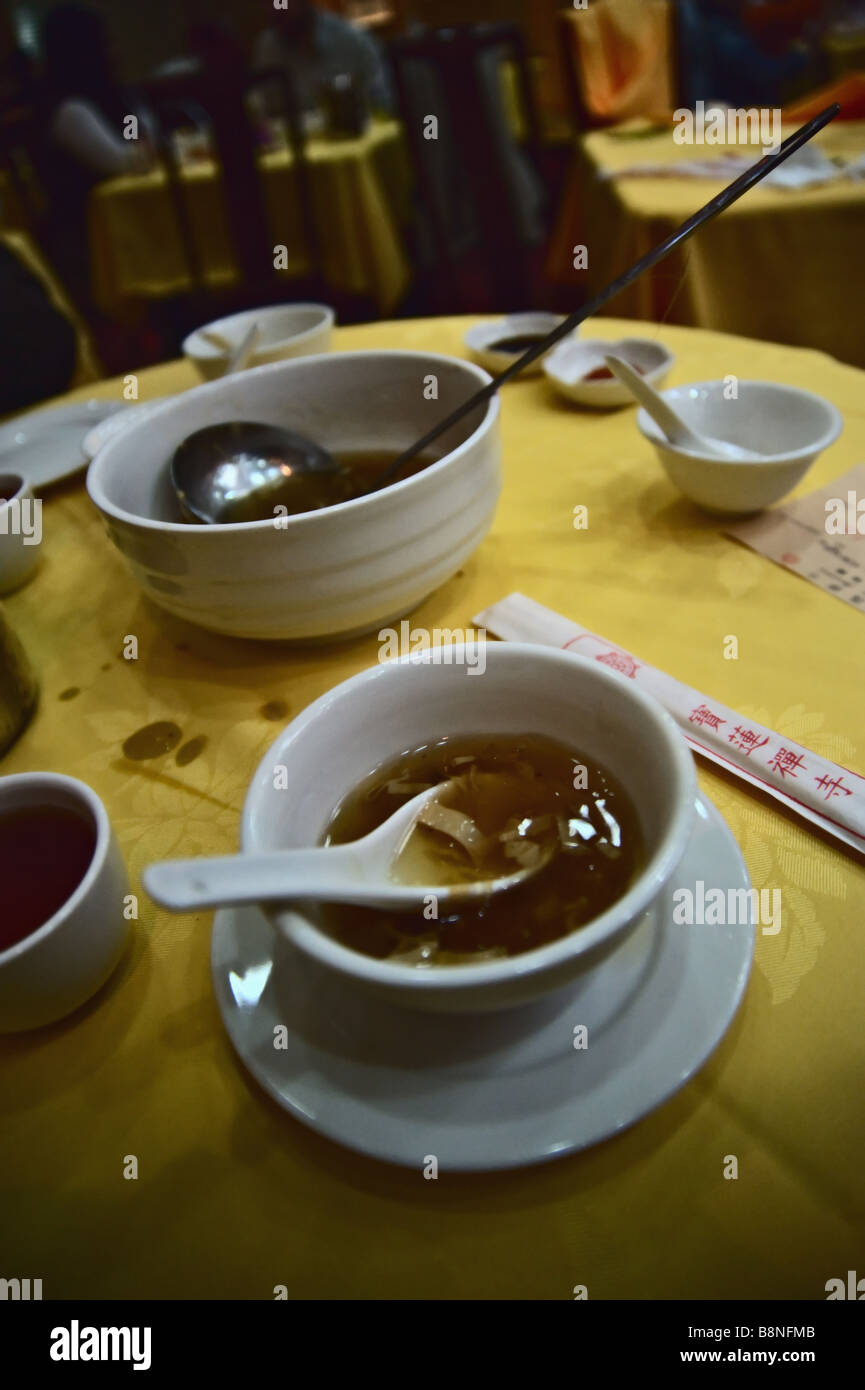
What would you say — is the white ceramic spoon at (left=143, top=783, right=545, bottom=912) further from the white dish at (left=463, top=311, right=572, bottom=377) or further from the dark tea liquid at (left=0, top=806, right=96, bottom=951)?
the white dish at (left=463, top=311, right=572, bottom=377)

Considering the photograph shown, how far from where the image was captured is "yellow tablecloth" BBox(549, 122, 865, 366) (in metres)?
1.73

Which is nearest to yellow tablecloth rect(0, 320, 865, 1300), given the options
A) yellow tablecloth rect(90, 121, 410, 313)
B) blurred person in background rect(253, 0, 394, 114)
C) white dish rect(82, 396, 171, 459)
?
white dish rect(82, 396, 171, 459)

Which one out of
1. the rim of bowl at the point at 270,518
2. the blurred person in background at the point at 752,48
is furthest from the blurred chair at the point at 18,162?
the rim of bowl at the point at 270,518

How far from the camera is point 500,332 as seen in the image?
141 cm

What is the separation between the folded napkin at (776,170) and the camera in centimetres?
179

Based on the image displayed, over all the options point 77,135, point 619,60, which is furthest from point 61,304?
point 619,60

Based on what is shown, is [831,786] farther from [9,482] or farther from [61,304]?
[61,304]

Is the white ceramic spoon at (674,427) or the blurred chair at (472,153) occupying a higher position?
the blurred chair at (472,153)

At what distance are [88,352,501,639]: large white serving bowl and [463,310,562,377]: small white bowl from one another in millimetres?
407

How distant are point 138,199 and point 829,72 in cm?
411

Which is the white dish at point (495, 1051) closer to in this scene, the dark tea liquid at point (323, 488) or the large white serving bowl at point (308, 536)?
the large white serving bowl at point (308, 536)

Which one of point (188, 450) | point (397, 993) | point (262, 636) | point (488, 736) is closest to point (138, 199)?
point (188, 450)

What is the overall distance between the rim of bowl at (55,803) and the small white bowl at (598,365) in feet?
3.01
